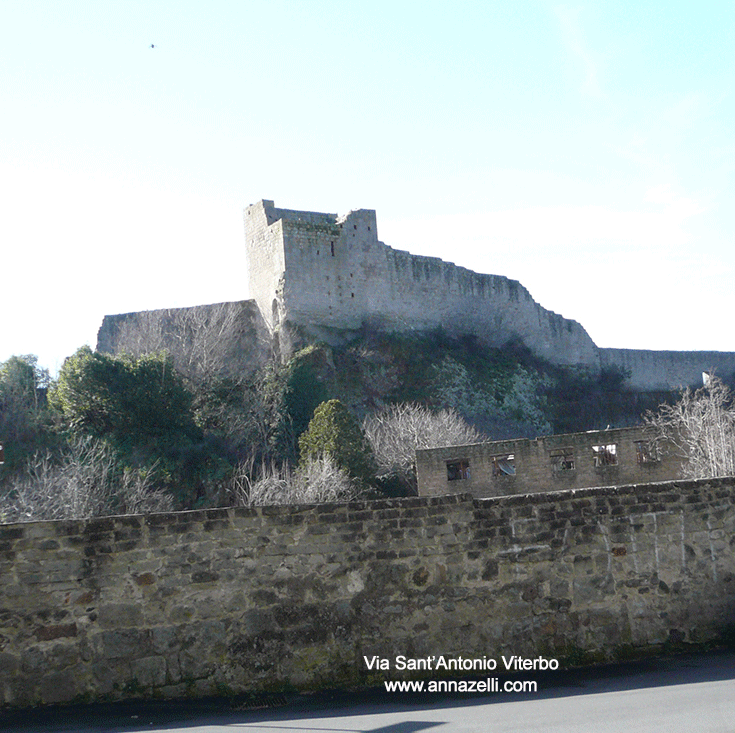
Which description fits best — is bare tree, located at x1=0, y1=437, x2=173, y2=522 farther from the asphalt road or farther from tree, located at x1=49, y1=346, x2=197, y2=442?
the asphalt road

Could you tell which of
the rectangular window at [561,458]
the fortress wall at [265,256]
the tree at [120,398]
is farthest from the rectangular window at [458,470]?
the fortress wall at [265,256]

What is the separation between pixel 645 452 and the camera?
25000 millimetres

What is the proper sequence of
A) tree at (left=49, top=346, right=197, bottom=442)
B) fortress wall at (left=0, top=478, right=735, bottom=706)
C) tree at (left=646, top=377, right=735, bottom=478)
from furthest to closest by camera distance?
tree at (left=49, top=346, right=197, bottom=442)
tree at (left=646, top=377, right=735, bottom=478)
fortress wall at (left=0, top=478, right=735, bottom=706)

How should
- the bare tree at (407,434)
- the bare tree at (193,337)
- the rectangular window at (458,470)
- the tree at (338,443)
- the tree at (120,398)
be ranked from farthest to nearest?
the bare tree at (193,337), the bare tree at (407,434), the tree at (120,398), the tree at (338,443), the rectangular window at (458,470)

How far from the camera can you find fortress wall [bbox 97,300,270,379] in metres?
35.6

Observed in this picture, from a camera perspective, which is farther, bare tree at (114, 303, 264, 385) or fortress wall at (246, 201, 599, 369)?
fortress wall at (246, 201, 599, 369)

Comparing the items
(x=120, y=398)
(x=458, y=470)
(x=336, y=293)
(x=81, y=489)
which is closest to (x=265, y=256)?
(x=336, y=293)

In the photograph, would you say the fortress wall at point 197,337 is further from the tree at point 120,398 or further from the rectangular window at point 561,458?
the rectangular window at point 561,458

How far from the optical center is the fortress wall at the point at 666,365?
51.4 metres

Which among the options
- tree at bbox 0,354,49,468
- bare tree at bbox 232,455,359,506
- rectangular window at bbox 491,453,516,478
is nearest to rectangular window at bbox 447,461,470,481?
rectangular window at bbox 491,453,516,478

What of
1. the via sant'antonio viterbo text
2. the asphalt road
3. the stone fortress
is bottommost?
the asphalt road

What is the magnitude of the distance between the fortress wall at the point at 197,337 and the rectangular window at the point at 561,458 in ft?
49.8

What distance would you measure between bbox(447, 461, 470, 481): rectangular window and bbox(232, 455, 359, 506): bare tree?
2.91 metres

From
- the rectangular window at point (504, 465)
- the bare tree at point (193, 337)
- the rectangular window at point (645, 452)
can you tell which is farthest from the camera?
the bare tree at point (193, 337)
